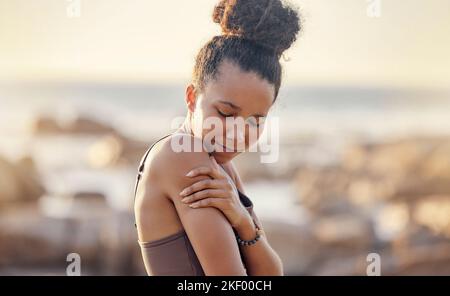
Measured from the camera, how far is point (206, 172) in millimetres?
1613

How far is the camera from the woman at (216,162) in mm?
1587

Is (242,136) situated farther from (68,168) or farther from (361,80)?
(361,80)

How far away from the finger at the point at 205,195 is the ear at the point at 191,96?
24 cm

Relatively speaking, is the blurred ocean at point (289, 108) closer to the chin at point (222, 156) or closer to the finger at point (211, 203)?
the chin at point (222, 156)

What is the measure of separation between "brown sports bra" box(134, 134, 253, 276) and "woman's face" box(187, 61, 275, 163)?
242 millimetres

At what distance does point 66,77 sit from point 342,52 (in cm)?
883

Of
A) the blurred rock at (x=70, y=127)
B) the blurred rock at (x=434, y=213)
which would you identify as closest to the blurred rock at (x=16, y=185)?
the blurred rock at (x=434, y=213)

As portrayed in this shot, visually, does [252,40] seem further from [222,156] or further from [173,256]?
[173,256]

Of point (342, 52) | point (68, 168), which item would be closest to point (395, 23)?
point (342, 52)

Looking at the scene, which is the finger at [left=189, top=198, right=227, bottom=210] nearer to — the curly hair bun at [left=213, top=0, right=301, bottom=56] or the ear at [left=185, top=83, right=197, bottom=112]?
the ear at [left=185, top=83, right=197, bottom=112]

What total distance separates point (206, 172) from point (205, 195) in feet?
0.20

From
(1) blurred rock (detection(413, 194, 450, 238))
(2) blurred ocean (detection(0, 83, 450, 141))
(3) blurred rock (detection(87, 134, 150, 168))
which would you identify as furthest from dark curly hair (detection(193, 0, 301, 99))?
(2) blurred ocean (detection(0, 83, 450, 141))

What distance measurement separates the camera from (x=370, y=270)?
6.53 m

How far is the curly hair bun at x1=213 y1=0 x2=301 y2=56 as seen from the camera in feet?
5.51
